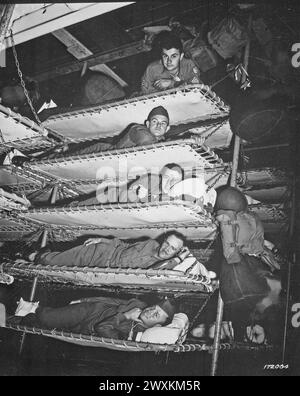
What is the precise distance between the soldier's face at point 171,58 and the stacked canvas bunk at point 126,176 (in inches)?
19.7

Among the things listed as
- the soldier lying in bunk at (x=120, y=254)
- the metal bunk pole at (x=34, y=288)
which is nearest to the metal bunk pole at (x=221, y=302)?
the soldier lying in bunk at (x=120, y=254)

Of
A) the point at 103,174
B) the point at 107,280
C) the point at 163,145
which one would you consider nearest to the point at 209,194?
the point at 163,145

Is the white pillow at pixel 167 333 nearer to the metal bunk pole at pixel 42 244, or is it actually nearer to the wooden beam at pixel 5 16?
the metal bunk pole at pixel 42 244

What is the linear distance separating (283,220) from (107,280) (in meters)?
2.07

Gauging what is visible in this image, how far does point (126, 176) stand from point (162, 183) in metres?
0.40

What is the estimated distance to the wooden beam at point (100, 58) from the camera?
12.1ft

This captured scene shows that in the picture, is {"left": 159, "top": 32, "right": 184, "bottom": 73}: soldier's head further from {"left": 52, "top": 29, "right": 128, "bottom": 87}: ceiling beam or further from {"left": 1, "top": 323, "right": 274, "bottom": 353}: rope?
{"left": 1, "top": 323, "right": 274, "bottom": 353}: rope

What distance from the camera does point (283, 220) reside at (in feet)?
12.7

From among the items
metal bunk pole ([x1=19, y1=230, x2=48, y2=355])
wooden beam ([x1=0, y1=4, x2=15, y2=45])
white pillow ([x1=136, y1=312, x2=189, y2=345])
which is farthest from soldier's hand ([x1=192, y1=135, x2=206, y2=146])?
metal bunk pole ([x1=19, y1=230, x2=48, y2=355])

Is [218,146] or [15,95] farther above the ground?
[15,95]

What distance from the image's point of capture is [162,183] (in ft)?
10.3

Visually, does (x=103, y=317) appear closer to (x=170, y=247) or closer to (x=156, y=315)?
(x=156, y=315)
